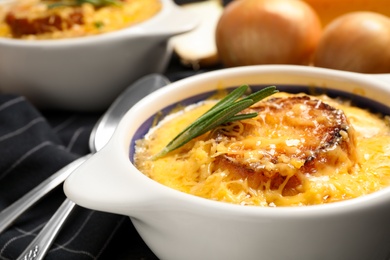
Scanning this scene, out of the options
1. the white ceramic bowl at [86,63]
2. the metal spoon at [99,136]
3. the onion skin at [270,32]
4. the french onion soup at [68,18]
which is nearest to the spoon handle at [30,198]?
the metal spoon at [99,136]

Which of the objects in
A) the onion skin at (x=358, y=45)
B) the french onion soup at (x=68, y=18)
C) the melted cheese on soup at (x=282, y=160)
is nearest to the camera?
the melted cheese on soup at (x=282, y=160)

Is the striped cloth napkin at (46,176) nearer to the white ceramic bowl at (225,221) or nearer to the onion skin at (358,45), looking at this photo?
the white ceramic bowl at (225,221)

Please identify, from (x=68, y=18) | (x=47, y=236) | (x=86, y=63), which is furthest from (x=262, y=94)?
(x=68, y=18)

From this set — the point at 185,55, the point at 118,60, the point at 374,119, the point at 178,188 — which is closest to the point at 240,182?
the point at 178,188

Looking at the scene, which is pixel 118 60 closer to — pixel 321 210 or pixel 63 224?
pixel 63 224

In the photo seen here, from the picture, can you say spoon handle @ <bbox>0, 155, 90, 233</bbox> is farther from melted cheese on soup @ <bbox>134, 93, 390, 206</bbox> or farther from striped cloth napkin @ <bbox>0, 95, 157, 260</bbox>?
melted cheese on soup @ <bbox>134, 93, 390, 206</bbox>
